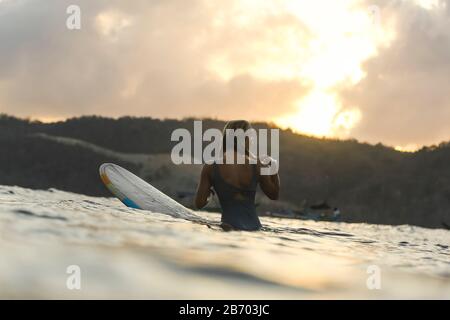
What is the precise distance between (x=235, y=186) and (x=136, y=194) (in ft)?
7.32

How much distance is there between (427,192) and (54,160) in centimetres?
2444

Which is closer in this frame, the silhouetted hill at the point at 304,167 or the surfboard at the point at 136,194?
the surfboard at the point at 136,194

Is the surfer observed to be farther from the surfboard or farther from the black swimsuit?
the surfboard

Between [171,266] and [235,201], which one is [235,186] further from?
[171,266]

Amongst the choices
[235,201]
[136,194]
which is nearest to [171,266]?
[235,201]

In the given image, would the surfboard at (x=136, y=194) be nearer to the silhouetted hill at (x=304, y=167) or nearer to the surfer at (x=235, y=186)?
the surfer at (x=235, y=186)

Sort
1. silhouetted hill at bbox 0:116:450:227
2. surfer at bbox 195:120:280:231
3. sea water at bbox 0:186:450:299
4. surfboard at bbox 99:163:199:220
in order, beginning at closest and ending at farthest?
sea water at bbox 0:186:450:299 < surfer at bbox 195:120:280:231 < surfboard at bbox 99:163:199:220 < silhouetted hill at bbox 0:116:450:227

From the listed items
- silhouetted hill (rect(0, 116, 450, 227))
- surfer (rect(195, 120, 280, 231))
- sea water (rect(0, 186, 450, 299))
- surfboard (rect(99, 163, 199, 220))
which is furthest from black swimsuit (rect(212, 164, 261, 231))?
silhouetted hill (rect(0, 116, 450, 227))

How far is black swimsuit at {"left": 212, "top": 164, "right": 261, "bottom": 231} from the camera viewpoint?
6.39m

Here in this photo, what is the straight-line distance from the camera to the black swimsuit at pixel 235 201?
639 cm

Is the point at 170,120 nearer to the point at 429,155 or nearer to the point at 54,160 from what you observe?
the point at 54,160

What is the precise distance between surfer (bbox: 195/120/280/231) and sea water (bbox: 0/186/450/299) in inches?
51.5

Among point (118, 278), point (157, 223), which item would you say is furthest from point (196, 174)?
point (118, 278)

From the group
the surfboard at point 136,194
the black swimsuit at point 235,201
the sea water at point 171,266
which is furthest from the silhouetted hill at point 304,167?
the sea water at point 171,266
